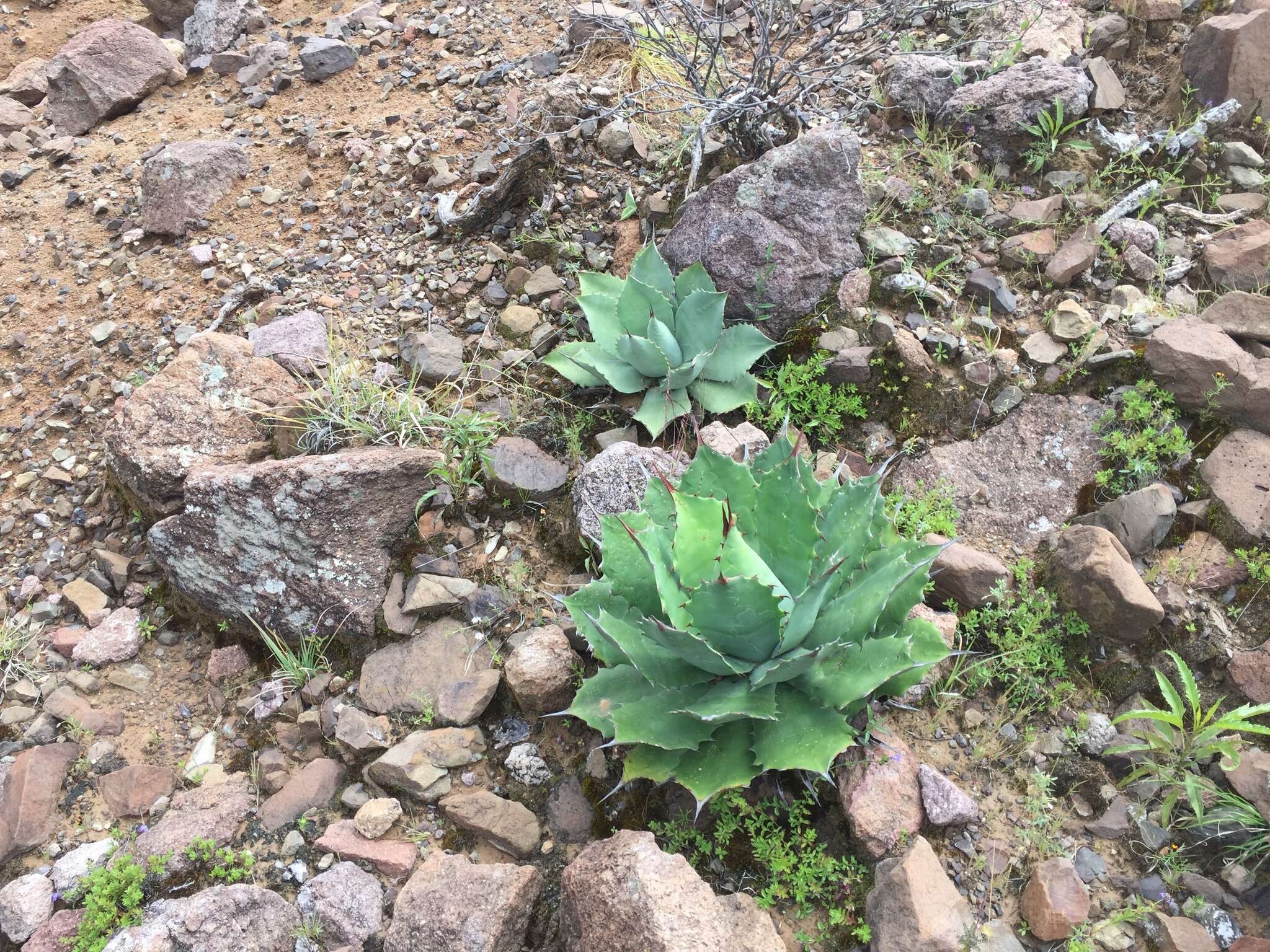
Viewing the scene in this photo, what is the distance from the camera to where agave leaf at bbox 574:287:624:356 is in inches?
135

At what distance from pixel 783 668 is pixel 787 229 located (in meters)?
2.05

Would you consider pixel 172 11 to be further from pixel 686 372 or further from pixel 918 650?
pixel 918 650

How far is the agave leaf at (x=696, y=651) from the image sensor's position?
83.6 inches

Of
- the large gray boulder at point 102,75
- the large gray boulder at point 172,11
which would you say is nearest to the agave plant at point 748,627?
the large gray boulder at point 102,75

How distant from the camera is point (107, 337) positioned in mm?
4109

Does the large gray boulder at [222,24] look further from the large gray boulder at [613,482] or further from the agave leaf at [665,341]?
the large gray boulder at [613,482]

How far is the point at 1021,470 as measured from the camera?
3.13 meters

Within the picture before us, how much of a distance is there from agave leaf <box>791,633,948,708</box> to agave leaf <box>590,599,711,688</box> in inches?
11.7

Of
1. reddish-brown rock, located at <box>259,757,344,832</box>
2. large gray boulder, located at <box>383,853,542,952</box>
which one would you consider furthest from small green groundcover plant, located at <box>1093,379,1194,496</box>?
reddish-brown rock, located at <box>259,757,344,832</box>

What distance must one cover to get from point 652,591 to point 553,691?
1.68 feet

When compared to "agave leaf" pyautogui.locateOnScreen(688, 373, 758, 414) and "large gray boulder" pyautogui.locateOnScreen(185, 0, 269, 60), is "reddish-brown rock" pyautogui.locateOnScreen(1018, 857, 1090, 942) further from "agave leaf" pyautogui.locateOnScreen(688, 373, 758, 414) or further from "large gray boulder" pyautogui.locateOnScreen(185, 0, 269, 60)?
"large gray boulder" pyautogui.locateOnScreen(185, 0, 269, 60)

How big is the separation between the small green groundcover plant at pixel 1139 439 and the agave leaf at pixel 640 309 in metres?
1.63

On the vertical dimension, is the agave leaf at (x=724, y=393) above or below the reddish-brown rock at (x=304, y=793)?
above

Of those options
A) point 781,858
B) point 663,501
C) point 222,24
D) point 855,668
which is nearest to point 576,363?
point 663,501
